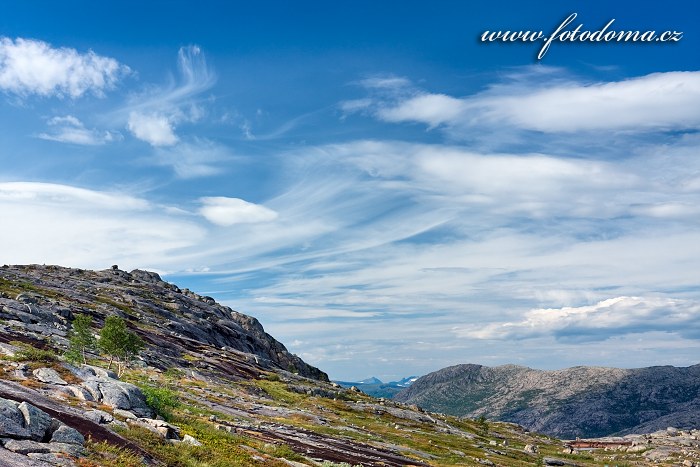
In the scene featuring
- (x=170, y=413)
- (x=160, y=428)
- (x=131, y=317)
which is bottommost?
(x=170, y=413)

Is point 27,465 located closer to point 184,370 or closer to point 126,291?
point 184,370

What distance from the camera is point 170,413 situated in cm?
3678

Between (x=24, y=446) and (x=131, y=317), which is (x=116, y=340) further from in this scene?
(x=131, y=317)

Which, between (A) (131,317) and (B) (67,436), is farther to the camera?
(A) (131,317)

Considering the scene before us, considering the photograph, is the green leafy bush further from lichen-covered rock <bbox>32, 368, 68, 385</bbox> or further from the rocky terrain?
lichen-covered rock <bbox>32, 368, 68, 385</bbox>

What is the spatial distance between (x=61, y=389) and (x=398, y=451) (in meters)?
45.2

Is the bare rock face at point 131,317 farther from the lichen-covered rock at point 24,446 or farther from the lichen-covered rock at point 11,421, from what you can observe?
the lichen-covered rock at point 24,446

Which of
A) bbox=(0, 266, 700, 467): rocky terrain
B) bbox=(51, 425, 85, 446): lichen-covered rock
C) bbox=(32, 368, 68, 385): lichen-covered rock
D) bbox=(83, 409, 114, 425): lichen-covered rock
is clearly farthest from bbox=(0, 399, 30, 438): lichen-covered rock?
bbox=(32, 368, 68, 385): lichen-covered rock

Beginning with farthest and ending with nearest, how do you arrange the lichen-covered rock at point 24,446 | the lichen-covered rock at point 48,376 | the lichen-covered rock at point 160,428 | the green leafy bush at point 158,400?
the green leafy bush at point 158,400
the lichen-covered rock at point 48,376
the lichen-covered rock at point 160,428
the lichen-covered rock at point 24,446

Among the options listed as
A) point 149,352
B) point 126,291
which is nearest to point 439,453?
point 149,352

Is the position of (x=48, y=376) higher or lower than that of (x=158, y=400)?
higher

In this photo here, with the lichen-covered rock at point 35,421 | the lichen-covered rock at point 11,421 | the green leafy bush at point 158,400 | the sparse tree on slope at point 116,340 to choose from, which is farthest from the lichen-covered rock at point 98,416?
the sparse tree on slope at point 116,340

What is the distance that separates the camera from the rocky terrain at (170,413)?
22309 mm

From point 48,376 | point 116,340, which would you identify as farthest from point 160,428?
point 116,340
